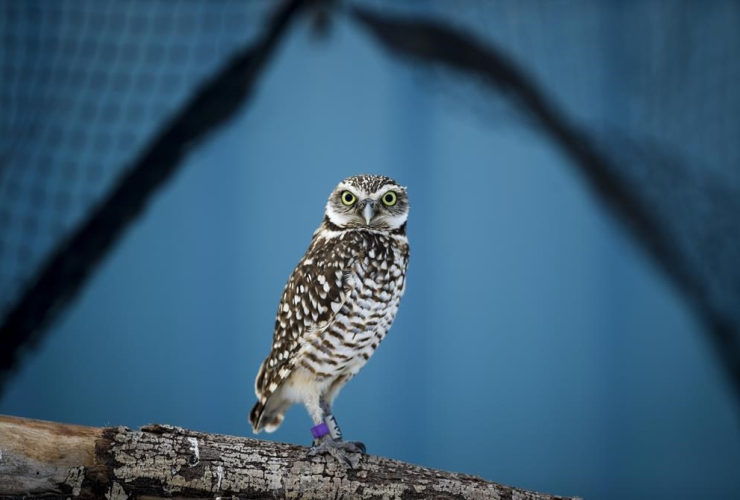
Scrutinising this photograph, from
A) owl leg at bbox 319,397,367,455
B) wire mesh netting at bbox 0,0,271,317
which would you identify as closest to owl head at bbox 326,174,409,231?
owl leg at bbox 319,397,367,455

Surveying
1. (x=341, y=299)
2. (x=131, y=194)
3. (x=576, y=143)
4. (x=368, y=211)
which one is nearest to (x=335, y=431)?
(x=341, y=299)

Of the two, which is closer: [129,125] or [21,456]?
[21,456]

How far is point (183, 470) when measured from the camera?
6.20ft

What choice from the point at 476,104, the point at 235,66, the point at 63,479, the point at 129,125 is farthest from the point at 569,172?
the point at 63,479

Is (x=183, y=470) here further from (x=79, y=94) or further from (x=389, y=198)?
(x=79, y=94)

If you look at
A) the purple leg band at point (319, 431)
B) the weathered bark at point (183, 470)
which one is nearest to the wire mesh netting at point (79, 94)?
the weathered bark at point (183, 470)

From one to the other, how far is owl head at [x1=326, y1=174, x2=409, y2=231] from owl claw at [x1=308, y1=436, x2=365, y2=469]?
65 cm

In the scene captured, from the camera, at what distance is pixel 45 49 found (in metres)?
3.37

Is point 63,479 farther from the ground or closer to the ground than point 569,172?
closer to the ground

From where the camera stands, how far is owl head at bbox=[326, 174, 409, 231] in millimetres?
2031

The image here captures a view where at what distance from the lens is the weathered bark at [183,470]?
1.82 meters

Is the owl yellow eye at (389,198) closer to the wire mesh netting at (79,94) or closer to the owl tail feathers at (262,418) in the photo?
the owl tail feathers at (262,418)

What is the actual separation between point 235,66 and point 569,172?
179 cm

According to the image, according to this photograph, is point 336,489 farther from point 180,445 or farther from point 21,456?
point 21,456
